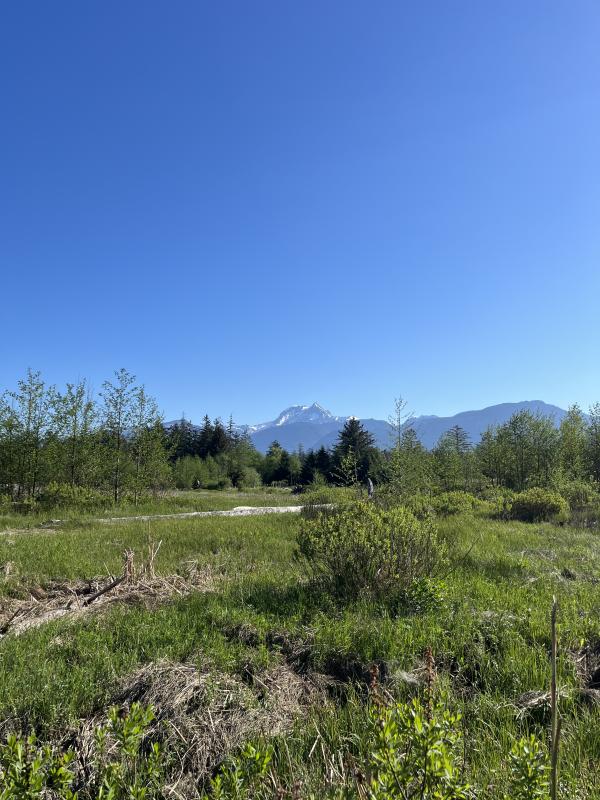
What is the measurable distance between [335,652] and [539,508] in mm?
14920

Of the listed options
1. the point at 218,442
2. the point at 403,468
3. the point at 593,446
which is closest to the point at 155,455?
the point at 403,468

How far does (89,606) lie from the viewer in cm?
582

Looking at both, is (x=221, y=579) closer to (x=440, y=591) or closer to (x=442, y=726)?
(x=440, y=591)

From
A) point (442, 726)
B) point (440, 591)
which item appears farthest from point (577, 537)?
point (442, 726)

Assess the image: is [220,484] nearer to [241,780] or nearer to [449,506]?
[449,506]

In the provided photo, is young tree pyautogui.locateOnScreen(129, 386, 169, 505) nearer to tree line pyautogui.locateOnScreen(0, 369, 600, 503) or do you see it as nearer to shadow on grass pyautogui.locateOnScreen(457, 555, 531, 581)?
tree line pyautogui.locateOnScreen(0, 369, 600, 503)

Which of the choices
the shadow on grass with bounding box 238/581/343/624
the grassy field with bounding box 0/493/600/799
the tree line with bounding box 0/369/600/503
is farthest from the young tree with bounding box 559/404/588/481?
the shadow on grass with bounding box 238/581/343/624

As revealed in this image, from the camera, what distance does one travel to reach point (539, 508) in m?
16.6

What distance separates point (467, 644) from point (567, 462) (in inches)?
1225

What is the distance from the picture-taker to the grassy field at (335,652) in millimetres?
3057

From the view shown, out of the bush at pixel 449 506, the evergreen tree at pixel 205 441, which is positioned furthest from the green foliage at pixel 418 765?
the evergreen tree at pixel 205 441

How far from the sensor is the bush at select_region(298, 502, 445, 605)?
18.8ft

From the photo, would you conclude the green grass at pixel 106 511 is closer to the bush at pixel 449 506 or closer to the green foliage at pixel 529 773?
the bush at pixel 449 506

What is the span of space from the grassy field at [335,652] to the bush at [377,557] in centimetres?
41
